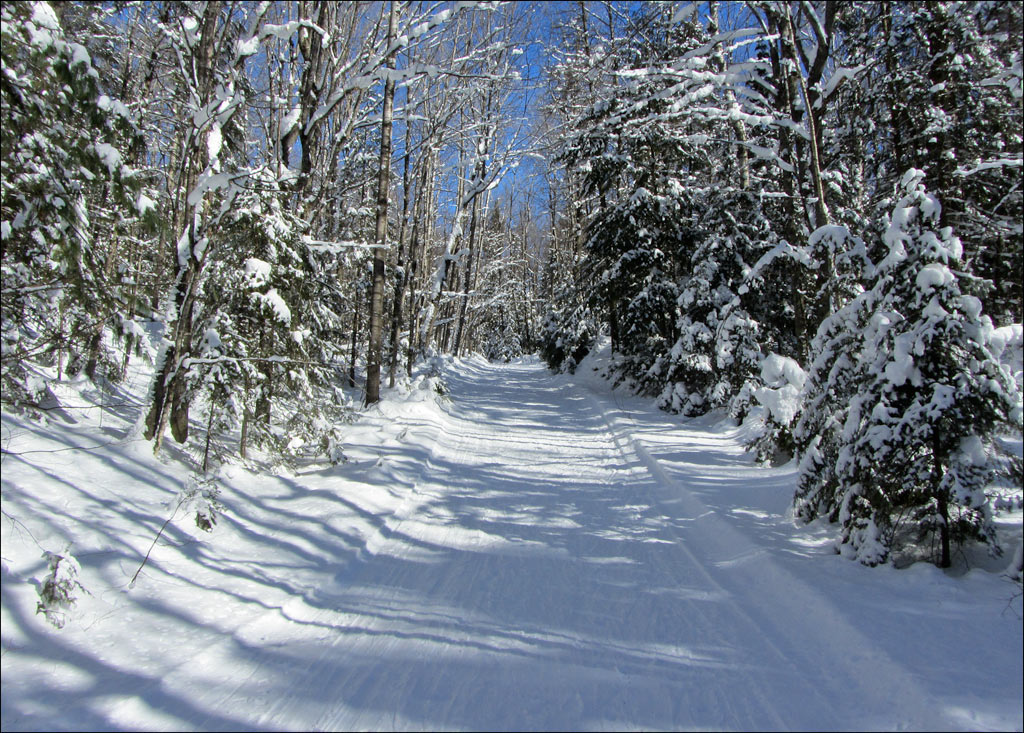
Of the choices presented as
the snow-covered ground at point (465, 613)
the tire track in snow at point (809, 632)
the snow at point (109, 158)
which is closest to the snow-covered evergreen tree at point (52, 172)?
the snow at point (109, 158)

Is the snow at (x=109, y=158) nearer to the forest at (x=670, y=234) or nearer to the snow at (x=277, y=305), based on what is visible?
the forest at (x=670, y=234)

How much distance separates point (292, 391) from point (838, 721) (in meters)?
6.64

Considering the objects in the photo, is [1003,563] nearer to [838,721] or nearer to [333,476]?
[838,721]

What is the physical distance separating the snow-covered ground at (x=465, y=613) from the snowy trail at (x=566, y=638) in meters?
0.02

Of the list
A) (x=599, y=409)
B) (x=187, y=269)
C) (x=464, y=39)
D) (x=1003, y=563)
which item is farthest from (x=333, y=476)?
(x=464, y=39)

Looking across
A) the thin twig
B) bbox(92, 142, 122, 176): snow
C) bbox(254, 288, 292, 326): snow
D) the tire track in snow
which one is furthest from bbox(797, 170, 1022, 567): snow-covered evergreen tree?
bbox(254, 288, 292, 326): snow

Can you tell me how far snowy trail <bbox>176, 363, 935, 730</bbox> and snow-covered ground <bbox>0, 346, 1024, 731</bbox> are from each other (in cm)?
2

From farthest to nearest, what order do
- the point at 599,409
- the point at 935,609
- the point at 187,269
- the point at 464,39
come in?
the point at 464,39, the point at 599,409, the point at 187,269, the point at 935,609

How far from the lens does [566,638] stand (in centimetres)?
372

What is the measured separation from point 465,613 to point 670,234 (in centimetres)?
1348

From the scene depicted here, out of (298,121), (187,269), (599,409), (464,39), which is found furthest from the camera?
(464,39)

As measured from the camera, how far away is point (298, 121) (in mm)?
8281

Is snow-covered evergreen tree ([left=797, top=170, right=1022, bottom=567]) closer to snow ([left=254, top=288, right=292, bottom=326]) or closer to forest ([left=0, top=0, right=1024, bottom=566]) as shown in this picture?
forest ([left=0, top=0, right=1024, bottom=566])

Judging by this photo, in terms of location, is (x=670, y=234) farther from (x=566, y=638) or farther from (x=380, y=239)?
(x=566, y=638)
